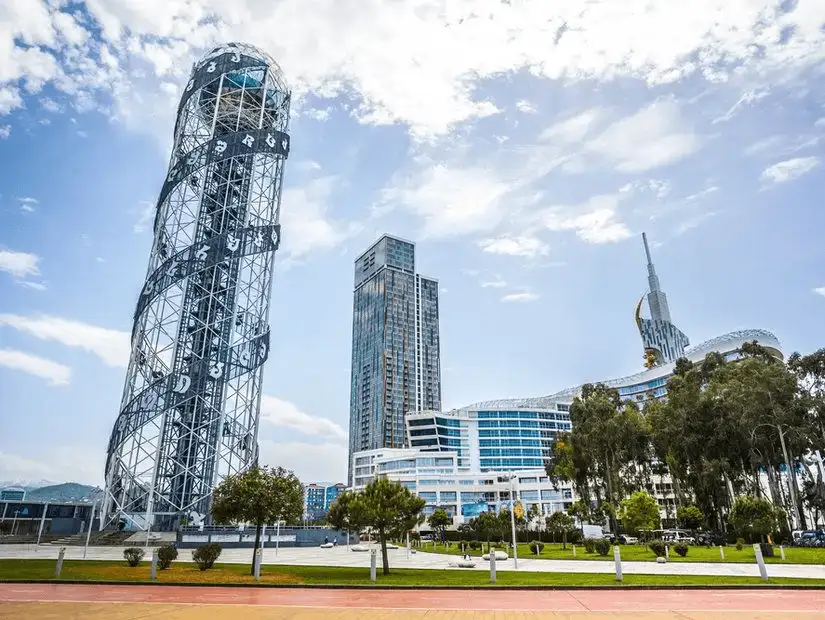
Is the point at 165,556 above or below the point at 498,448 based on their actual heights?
below

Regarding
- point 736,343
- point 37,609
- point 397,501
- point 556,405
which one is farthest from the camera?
point 556,405

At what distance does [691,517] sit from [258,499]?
41.4 meters

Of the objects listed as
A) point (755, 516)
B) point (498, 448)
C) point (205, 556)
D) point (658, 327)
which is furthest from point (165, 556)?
point (658, 327)

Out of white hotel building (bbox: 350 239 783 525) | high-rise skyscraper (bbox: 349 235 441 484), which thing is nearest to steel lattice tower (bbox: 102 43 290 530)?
white hotel building (bbox: 350 239 783 525)

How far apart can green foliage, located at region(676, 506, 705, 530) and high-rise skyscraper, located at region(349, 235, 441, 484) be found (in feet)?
356

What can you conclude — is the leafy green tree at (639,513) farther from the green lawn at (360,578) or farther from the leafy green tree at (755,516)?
the green lawn at (360,578)

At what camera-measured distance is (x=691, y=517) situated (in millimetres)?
47938

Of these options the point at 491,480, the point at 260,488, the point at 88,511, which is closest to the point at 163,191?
the point at 88,511

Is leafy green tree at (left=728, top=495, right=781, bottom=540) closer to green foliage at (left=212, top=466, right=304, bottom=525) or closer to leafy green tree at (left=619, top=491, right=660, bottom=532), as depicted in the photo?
leafy green tree at (left=619, top=491, right=660, bottom=532)

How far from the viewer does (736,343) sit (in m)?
98.6

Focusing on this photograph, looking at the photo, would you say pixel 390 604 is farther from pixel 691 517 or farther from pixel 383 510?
pixel 691 517

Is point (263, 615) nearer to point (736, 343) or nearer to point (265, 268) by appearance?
point (265, 268)

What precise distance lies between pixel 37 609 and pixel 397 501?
13.7 metres

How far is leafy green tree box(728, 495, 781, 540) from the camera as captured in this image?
3366 centimetres
